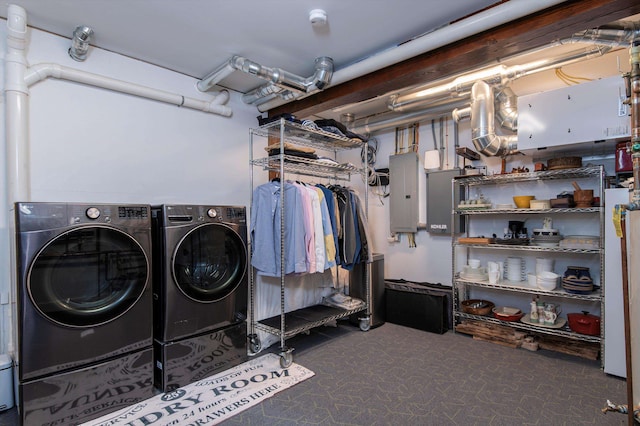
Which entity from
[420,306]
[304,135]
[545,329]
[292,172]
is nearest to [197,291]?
[292,172]

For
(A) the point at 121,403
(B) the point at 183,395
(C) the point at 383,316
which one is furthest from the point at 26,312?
(C) the point at 383,316

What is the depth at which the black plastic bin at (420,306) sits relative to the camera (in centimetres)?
359

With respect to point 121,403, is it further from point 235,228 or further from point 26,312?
point 235,228

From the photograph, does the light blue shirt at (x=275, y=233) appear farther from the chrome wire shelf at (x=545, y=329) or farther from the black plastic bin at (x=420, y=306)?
the chrome wire shelf at (x=545, y=329)

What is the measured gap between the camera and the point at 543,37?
6.82 feet

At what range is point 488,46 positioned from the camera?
216cm

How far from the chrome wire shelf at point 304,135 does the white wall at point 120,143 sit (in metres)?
0.34

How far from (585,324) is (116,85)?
13.9 ft

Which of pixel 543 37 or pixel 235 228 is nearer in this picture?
pixel 543 37

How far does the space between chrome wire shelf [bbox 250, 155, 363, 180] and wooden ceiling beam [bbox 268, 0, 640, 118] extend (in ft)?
1.88

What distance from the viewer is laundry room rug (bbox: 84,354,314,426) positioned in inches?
80.8

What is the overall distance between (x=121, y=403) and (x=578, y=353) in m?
3.56

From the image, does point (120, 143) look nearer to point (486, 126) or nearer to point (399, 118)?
point (399, 118)

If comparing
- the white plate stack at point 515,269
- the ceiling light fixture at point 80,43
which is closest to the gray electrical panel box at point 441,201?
the white plate stack at point 515,269
